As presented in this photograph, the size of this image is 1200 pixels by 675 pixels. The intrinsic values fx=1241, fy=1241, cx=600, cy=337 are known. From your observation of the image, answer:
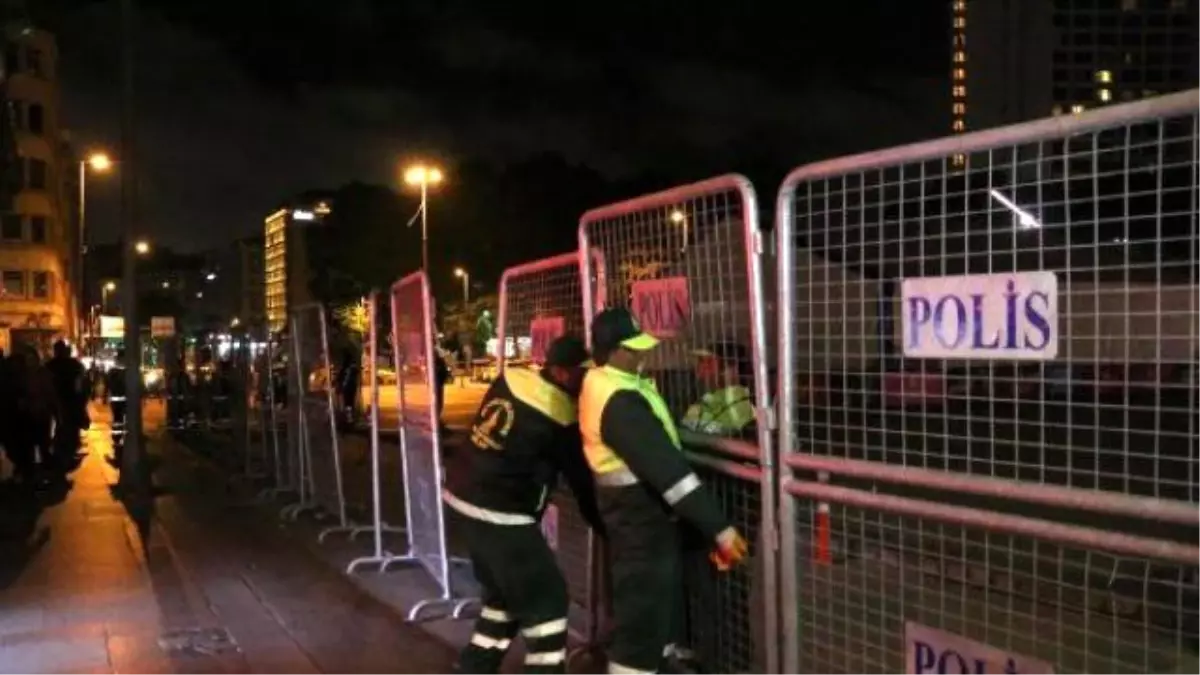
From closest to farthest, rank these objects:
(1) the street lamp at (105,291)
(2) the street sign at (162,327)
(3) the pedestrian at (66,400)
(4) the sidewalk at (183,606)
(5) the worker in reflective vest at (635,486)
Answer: (5) the worker in reflective vest at (635,486)
(4) the sidewalk at (183,606)
(3) the pedestrian at (66,400)
(2) the street sign at (162,327)
(1) the street lamp at (105,291)

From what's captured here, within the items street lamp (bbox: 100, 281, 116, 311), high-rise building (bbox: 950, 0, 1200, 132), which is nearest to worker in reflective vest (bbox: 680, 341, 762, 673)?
street lamp (bbox: 100, 281, 116, 311)

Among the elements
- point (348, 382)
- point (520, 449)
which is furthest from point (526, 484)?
point (348, 382)

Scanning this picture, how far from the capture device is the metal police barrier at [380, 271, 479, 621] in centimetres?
800

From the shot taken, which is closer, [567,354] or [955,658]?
[955,658]

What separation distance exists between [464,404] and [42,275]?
39.9 m

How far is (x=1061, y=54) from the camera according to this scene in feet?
566

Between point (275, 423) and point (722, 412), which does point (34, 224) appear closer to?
point (275, 423)

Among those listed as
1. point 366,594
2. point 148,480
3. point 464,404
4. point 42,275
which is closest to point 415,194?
point 464,404

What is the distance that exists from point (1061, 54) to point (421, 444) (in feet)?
593

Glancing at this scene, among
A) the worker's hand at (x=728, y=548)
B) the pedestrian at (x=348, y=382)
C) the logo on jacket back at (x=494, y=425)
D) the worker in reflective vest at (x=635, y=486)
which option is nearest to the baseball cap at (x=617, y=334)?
the worker in reflective vest at (x=635, y=486)

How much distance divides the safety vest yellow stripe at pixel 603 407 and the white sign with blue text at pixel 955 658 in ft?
4.35

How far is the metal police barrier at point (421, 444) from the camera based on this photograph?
8.00 m

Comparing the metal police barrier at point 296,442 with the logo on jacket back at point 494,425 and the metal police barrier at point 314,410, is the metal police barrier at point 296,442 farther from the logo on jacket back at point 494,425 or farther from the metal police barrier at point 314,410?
the logo on jacket back at point 494,425

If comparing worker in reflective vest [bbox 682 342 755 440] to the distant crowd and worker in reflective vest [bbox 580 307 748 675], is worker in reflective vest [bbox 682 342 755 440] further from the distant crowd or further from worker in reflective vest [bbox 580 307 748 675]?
the distant crowd
